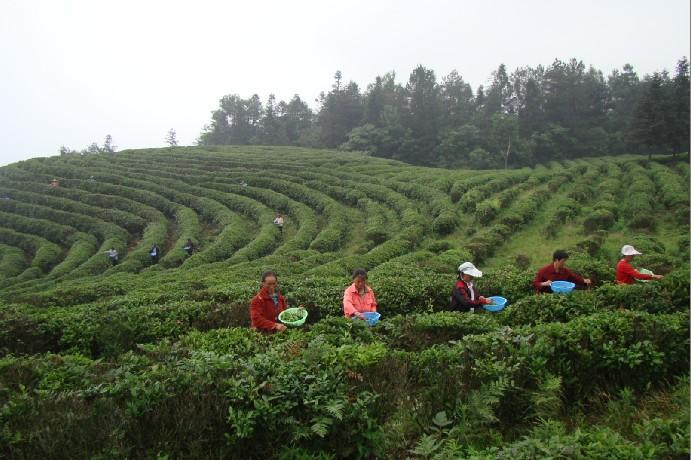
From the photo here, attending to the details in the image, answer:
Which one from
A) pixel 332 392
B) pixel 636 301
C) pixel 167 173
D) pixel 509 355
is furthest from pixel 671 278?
pixel 167 173

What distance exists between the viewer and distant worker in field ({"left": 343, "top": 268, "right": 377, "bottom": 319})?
686 cm

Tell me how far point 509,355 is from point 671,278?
3.88 metres

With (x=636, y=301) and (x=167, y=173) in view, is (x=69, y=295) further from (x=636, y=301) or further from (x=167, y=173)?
(x=167, y=173)

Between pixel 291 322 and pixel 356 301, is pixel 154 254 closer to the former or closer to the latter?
pixel 291 322

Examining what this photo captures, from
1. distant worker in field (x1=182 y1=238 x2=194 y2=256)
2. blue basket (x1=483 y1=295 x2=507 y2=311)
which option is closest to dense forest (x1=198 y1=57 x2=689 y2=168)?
distant worker in field (x1=182 y1=238 x2=194 y2=256)

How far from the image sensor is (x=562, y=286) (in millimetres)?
7789

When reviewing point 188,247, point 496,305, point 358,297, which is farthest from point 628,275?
point 188,247

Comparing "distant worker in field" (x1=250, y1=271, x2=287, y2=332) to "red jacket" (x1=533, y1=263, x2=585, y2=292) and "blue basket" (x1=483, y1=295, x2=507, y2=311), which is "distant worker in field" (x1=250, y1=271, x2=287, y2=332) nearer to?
"blue basket" (x1=483, y1=295, x2=507, y2=311)

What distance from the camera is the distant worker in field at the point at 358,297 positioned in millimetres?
6863

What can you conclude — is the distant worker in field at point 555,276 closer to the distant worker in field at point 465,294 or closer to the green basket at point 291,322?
the distant worker in field at point 465,294

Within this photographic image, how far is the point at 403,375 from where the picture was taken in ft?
15.2

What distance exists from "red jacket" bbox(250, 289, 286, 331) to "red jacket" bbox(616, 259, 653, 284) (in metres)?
6.05

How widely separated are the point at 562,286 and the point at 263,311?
5.01 metres

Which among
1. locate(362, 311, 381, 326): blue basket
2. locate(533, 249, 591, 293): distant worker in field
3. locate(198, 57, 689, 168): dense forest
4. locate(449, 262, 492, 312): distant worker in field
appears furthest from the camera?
locate(198, 57, 689, 168): dense forest
